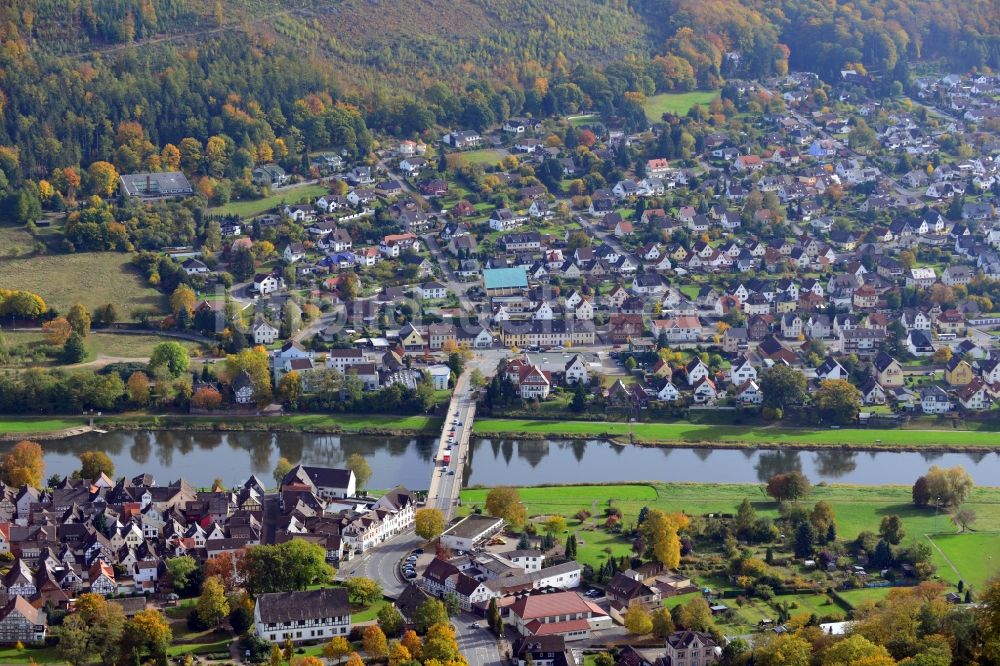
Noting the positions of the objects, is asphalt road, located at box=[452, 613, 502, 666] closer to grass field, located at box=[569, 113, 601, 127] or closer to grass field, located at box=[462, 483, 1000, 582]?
grass field, located at box=[462, 483, 1000, 582]

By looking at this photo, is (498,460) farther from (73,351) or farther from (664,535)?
(73,351)

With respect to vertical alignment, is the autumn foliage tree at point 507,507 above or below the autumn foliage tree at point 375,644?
above

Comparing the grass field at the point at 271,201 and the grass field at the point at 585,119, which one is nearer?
the grass field at the point at 271,201

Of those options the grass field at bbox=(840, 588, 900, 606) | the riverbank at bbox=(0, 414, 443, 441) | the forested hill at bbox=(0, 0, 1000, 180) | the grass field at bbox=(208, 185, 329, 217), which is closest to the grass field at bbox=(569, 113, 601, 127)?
the forested hill at bbox=(0, 0, 1000, 180)

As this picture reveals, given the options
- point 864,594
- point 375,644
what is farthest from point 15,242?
point 864,594

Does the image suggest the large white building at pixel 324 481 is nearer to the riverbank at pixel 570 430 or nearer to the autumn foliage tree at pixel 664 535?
the riverbank at pixel 570 430

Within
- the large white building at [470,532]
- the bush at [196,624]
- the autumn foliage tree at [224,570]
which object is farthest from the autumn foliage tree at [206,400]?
the bush at [196,624]
